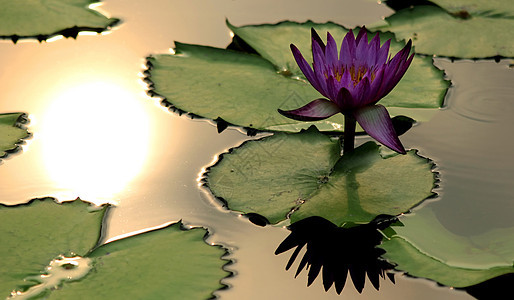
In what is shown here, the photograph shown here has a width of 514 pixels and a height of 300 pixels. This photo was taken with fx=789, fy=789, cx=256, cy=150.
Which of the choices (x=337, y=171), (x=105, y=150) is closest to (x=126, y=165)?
(x=105, y=150)

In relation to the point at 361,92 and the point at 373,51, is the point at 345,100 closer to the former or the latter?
the point at 361,92

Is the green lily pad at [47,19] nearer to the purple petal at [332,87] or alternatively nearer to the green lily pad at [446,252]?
the purple petal at [332,87]

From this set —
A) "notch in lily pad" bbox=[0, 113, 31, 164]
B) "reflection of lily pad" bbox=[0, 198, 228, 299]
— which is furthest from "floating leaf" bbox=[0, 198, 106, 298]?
"notch in lily pad" bbox=[0, 113, 31, 164]

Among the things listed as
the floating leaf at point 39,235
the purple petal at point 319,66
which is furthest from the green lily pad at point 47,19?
the purple petal at point 319,66

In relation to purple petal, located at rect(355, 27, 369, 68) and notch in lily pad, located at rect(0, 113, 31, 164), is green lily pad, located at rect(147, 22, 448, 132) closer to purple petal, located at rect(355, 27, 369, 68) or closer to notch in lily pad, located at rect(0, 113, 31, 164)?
purple petal, located at rect(355, 27, 369, 68)

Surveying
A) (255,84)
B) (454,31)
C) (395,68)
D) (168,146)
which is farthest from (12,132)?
(454,31)

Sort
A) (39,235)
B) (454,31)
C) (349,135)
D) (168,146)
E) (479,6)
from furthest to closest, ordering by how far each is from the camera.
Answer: (479,6) → (454,31) → (168,146) → (349,135) → (39,235)

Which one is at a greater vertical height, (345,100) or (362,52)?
(362,52)
